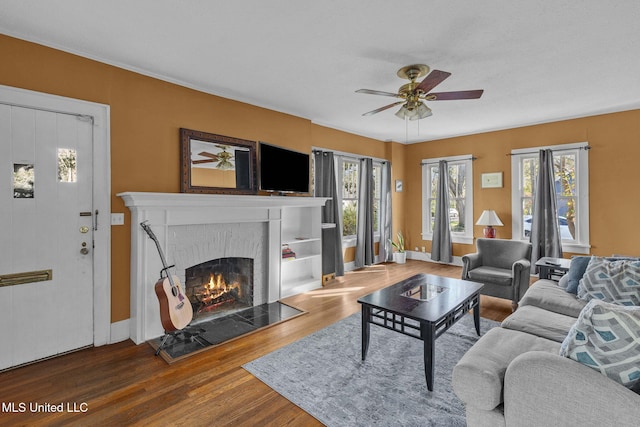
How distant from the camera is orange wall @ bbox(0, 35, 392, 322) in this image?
250cm

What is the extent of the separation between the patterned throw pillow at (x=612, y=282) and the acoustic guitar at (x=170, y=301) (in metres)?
3.43

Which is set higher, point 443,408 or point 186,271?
point 186,271

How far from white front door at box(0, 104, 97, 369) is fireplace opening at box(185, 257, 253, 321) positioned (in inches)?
36.7

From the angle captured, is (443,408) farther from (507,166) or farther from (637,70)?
(507,166)

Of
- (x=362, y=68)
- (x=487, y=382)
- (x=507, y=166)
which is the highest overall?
(x=362, y=68)

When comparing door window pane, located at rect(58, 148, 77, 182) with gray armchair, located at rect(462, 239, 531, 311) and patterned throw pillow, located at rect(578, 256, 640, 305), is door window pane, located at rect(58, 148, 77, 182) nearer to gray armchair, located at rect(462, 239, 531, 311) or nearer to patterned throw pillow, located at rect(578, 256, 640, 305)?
gray armchair, located at rect(462, 239, 531, 311)

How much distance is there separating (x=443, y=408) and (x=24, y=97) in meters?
3.82

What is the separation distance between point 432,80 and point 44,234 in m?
3.47

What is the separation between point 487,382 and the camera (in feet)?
4.70

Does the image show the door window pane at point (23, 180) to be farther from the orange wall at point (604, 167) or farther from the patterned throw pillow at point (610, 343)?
the orange wall at point (604, 167)

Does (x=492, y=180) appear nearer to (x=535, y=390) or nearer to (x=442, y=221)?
(x=442, y=221)

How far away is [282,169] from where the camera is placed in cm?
419

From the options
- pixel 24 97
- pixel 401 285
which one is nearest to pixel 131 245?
pixel 24 97

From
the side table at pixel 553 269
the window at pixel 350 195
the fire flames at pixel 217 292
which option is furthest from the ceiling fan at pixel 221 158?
the side table at pixel 553 269
